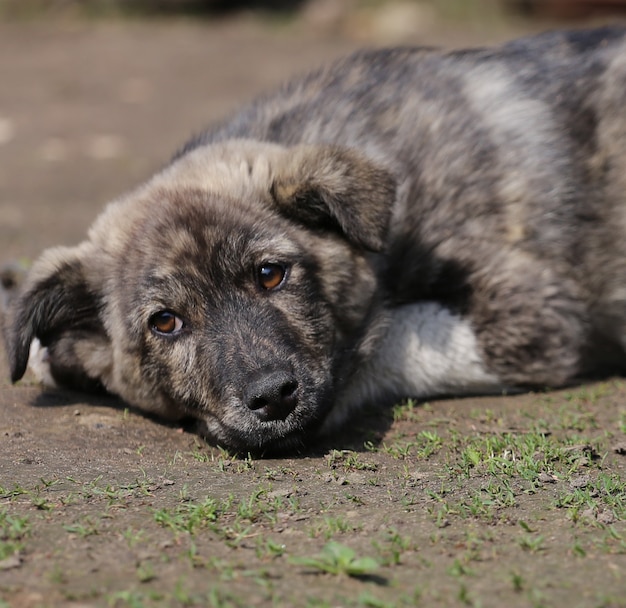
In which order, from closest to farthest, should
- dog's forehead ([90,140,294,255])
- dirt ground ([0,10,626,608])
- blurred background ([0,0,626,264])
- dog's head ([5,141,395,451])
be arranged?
dirt ground ([0,10,626,608]) → dog's head ([5,141,395,451]) → dog's forehead ([90,140,294,255]) → blurred background ([0,0,626,264])

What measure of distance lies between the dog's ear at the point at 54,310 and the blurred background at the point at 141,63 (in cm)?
254

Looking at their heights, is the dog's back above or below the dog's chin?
above

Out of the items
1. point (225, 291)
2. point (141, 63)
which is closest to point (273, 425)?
point (225, 291)

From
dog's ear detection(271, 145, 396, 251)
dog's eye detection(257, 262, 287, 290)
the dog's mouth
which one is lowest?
the dog's mouth

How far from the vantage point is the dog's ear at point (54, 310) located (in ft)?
15.1

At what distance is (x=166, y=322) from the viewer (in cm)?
440

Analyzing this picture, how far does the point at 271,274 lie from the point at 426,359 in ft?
3.37

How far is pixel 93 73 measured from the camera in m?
13.1

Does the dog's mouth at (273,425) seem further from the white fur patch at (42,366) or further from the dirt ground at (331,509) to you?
the white fur patch at (42,366)

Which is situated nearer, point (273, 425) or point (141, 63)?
point (273, 425)

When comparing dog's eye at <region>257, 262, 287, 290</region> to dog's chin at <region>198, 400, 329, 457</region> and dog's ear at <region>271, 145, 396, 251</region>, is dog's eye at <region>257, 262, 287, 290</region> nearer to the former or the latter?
dog's ear at <region>271, 145, 396, 251</region>

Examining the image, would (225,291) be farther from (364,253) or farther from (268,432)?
(364,253)

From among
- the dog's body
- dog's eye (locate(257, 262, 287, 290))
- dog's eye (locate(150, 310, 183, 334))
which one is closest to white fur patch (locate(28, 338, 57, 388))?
the dog's body

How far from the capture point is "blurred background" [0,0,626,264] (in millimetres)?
9102
